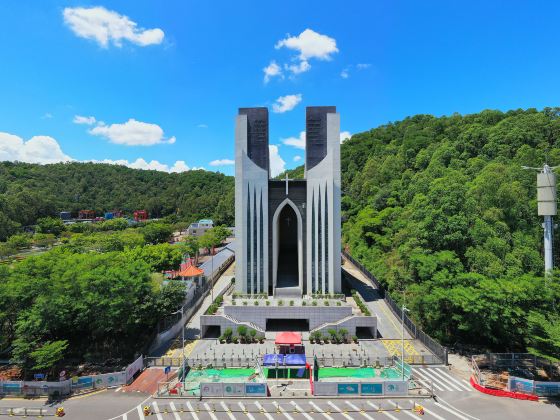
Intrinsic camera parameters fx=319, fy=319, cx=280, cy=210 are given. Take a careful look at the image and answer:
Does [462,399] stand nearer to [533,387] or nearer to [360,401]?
[533,387]

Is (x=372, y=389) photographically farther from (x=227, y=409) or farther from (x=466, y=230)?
(x=466, y=230)

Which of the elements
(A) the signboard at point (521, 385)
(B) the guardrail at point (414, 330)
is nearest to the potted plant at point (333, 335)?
(B) the guardrail at point (414, 330)

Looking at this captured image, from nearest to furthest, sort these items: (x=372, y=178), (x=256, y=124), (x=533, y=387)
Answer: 1. (x=533, y=387)
2. (x=256, y=124)
3. (x=372, y=178)

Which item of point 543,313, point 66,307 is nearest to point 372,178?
point 543,313

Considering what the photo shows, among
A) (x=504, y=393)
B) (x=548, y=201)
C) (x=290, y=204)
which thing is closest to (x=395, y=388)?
(x=504, y=393)

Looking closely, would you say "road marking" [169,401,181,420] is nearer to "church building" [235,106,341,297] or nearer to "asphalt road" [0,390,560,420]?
"asphalt road" [0,390,560,420]
